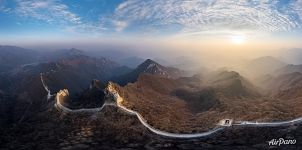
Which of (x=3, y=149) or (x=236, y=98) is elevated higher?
(x=236, y=98)

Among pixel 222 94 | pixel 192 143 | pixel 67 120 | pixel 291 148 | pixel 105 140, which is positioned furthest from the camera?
pixel 222 94

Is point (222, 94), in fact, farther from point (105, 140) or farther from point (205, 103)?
point (105, 140)

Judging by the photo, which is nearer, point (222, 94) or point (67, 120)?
point (67, 120)

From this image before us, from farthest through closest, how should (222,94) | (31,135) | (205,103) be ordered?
(222,94) → (205,103) → (31,135)

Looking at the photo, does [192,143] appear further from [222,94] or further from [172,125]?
[222,94]

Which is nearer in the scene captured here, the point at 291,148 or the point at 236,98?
Answer: the point at 291,148

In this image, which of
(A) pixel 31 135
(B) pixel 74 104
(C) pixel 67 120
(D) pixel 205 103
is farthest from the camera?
(D) pixel 205 103

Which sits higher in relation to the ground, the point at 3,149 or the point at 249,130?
the point at 249,130

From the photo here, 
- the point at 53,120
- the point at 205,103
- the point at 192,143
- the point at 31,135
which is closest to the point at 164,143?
the point at 192,143

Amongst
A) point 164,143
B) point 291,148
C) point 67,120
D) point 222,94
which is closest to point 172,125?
point 164,143
